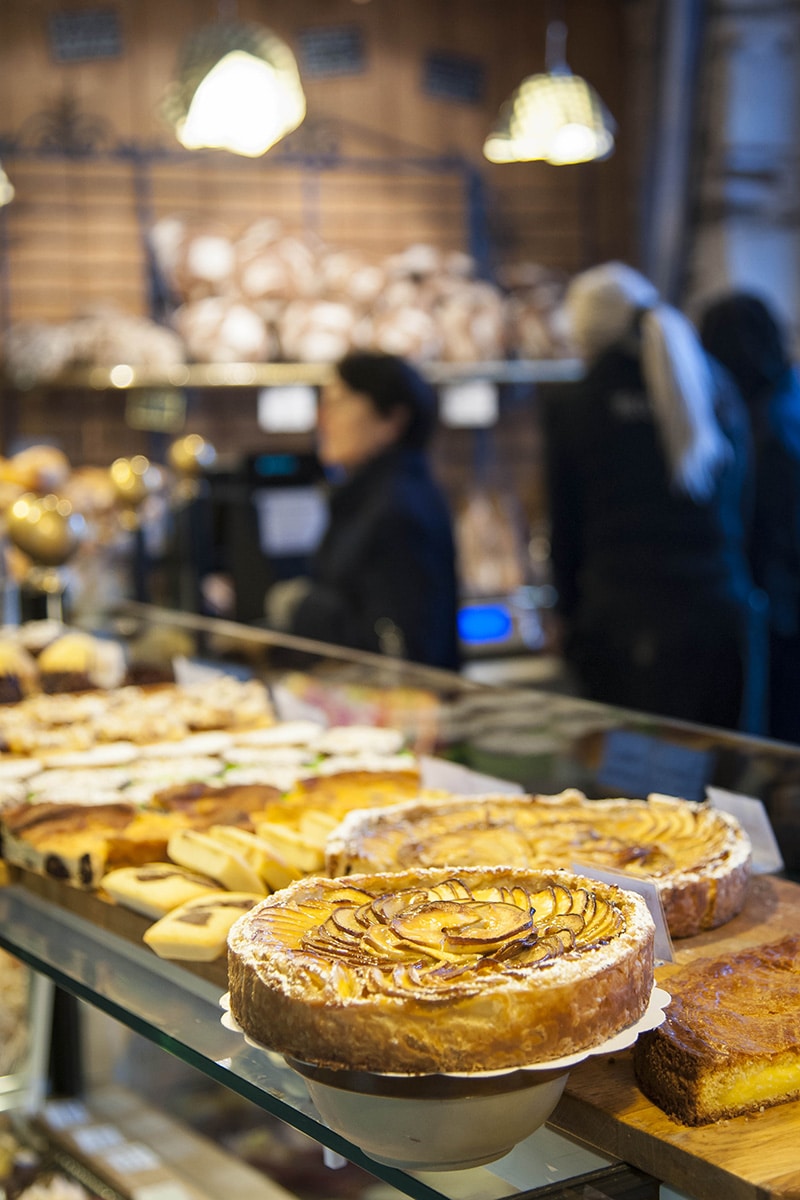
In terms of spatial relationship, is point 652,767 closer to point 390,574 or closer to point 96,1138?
point 96,1138

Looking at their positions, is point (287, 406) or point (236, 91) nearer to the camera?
point (236, 91)

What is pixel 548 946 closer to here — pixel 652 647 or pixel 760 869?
pixel 760 869

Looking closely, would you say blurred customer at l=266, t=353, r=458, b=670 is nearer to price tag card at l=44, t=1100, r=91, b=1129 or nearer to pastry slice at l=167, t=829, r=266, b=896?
price tag card at l=44, t=1100, r=91, b=1129

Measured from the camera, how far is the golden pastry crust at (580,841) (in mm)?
1434

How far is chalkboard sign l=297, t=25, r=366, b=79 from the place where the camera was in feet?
19.7

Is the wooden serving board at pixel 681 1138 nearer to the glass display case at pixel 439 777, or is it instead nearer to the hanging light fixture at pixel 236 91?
the glass display case at pixel 439 777

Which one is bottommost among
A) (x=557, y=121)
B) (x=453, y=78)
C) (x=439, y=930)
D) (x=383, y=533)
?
(x=383, y=533)

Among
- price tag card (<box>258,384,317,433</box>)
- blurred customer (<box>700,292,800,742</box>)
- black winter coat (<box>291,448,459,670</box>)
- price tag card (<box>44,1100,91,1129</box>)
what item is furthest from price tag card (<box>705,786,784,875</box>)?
price tag card (<box>258,384,317,433</box>)

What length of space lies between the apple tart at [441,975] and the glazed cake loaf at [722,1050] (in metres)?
0.07

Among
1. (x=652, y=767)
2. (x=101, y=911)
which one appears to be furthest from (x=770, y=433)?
(x=101, y=911)

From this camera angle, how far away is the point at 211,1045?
1.29 meters

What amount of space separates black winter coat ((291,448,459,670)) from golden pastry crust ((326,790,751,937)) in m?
2.05

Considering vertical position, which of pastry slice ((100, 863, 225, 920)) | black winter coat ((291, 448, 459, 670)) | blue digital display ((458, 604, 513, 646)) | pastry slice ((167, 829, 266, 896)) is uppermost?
pastry slice ((167, 829, 266, 896))

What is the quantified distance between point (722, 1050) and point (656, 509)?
2.97 meters
